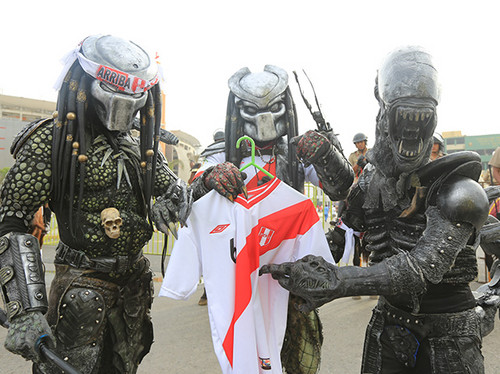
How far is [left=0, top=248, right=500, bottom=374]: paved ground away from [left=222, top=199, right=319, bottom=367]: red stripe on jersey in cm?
189

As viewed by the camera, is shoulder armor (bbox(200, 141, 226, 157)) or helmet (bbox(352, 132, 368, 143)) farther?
helmet (bbox(352, 132, 368, 143))

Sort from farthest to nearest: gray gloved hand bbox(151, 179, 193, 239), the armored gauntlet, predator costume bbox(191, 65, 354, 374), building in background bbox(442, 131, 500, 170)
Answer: building in background bbox(442, 131, 500, 170)
predator costume bbox(191, 65, 354, 374)
gray gloved hand bbox(151, 179, 193, 239)
the armored gauntlet

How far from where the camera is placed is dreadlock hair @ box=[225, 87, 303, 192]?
96.3 inches

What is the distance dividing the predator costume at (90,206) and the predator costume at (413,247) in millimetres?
899

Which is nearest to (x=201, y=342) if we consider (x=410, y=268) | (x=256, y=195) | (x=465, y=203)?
(x=256, y=195)

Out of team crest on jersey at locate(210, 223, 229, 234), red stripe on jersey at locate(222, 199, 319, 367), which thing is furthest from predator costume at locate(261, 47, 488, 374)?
team crest on jersey at locate(210, 223, 229, 234)

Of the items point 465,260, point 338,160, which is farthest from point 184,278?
point 465,260

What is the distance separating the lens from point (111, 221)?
1.91 metres

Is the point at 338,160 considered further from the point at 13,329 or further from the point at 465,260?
the point at 13,329

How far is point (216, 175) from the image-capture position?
174 cm

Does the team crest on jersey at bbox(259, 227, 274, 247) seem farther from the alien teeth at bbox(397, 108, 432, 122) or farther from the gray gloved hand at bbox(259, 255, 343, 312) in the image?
the alien teeth at bbox(397, 108, 432, 122)

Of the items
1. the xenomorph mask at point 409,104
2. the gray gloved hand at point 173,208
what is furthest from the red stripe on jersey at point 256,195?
the xenomorph mask at point 409,104

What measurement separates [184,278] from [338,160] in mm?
971

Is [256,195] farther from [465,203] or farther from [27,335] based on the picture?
[27,335]
